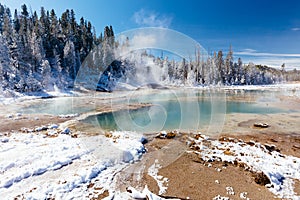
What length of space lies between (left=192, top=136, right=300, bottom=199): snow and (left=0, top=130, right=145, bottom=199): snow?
3355 millimetres

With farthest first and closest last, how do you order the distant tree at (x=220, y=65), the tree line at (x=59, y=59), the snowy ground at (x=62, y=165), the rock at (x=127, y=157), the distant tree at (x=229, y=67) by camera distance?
the distant tree at (x=229, y=67)
the distant tree at (x=220, y=65)
the tree line at (x=59, y=59)
the rock at (x=127, y=157)
the snowy ground at (x=62, y=165)

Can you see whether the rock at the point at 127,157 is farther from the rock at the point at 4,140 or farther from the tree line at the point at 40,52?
the tree line at the point at 40,52

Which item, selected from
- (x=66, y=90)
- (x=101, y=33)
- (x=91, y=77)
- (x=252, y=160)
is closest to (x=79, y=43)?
(x=101, y=33)

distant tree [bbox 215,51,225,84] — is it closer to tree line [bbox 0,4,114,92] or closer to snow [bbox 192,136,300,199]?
tree line [bbox 0,4,114,92]

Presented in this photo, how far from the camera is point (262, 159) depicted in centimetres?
685

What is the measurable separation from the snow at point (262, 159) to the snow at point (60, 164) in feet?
11.0

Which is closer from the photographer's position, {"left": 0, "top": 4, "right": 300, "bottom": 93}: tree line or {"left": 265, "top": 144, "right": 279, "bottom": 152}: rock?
{"left": 265, "top": 144, "right": 279, "bottom": 152}: rock

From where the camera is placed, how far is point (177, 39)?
4621 mm

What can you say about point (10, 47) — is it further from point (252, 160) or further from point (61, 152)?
point (252, 160)

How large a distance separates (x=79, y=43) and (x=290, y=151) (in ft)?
193

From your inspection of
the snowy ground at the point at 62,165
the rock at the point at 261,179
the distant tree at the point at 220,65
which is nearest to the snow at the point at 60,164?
the snowy ground at the point at 62,165

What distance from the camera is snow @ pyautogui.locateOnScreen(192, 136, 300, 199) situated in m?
5.15

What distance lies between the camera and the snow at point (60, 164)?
4.67 m

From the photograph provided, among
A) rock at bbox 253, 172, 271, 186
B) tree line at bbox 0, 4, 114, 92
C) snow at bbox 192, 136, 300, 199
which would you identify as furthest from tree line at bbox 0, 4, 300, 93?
rock at bbox 253, 172, 271, 186
